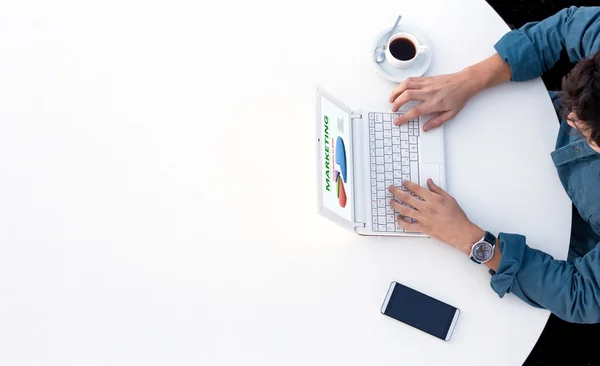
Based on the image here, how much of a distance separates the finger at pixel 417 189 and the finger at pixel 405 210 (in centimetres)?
3

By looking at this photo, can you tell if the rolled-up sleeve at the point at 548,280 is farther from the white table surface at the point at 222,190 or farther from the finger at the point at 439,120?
the finger at the point at 439,120

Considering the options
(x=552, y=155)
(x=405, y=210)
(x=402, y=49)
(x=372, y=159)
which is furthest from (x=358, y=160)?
(x=552, y=155)

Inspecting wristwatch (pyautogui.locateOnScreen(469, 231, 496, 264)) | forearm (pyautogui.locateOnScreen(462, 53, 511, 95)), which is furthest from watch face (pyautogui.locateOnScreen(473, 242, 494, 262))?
forearm (pyautogui.locateOnScreen(462, 53, 511, 95))

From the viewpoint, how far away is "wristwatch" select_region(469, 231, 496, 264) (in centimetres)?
114

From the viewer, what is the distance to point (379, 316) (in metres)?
1.15

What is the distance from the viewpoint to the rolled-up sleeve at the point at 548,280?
1.13 m

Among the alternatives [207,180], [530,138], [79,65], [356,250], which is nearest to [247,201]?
[207,180]

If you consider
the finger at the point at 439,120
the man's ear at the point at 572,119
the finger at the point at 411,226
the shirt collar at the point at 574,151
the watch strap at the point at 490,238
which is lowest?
the watch strap at the point at 490,238

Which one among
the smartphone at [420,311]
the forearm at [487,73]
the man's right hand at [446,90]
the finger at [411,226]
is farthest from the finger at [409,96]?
the smartphone at [420,311]

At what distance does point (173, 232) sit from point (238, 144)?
0.71 ft

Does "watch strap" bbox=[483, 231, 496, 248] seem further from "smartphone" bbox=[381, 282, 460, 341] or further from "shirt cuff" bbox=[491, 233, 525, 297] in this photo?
"smartphone" bbox=[381, 282, 460, 341]

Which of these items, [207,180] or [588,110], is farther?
[207,180]

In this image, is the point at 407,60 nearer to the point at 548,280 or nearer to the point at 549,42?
the point at 549,42

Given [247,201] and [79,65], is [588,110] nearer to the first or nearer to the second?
[247,201]
